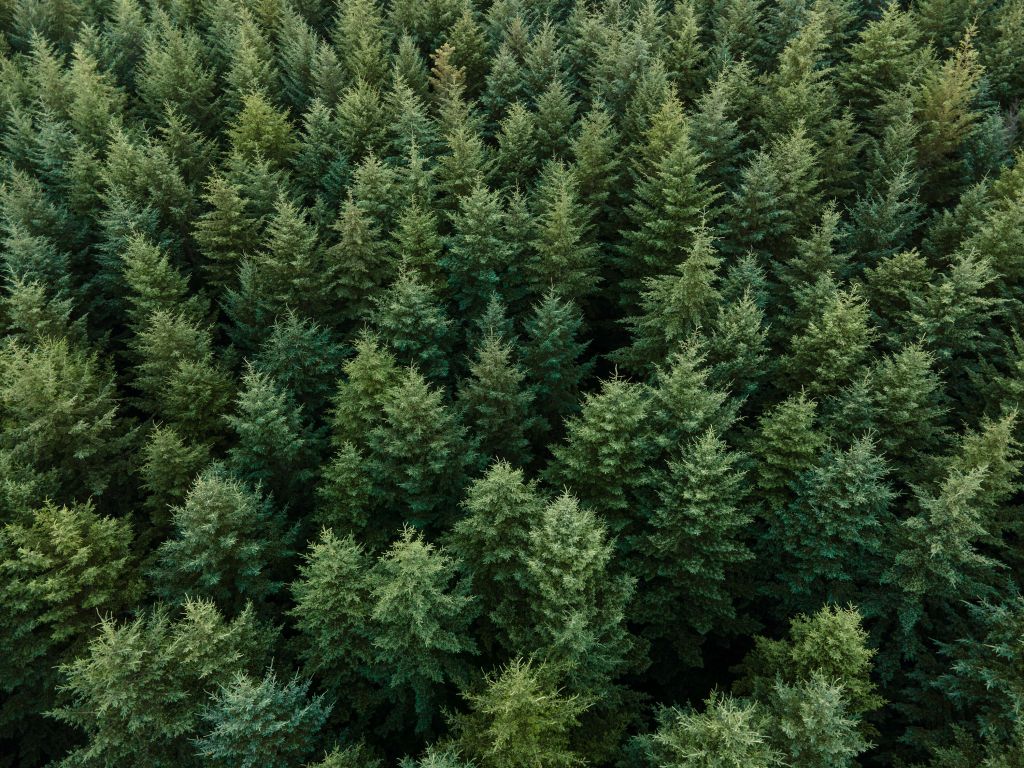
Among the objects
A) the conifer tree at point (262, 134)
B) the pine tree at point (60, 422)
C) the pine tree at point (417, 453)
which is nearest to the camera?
the pine tree at point (417, 453)

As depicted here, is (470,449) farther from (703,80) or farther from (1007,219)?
(703,80)

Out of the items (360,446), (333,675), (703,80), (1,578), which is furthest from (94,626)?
(703,80)

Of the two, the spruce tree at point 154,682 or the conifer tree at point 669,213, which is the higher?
the conifer tree at point 669,213

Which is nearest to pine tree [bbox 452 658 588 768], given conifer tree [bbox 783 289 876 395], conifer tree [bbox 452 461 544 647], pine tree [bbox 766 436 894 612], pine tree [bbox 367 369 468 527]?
conifer tree [bbox 452 461 544 647]

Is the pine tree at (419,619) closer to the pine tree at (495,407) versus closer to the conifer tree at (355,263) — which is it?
the pine tree at (495,407)

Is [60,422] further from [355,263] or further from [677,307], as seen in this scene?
[677,307]

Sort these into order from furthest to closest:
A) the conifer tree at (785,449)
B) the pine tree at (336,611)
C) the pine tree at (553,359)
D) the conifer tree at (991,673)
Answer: the pine tree at (553,359) < the conifer tree at (785,449) < the pine tree at (336,611) < the conifer tree at (991,673)

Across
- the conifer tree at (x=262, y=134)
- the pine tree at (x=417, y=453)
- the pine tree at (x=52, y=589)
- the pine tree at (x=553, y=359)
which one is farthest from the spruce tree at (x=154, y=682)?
the conifer tree at (x=262, y=134)
